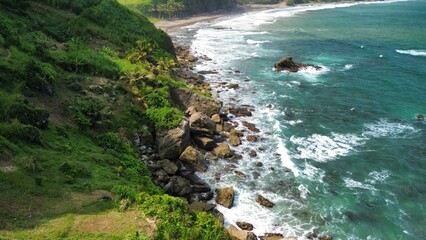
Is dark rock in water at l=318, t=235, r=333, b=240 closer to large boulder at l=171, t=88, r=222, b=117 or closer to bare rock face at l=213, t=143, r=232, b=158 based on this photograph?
bare rock face at l=213, t=143, r=232, b=158

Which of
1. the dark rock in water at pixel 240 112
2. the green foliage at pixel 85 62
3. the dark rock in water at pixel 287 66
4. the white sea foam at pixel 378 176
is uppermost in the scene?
the green foliage at pixel 85 62

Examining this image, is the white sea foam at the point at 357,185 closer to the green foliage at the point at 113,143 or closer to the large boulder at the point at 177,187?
the large boulder at the point at 177,187

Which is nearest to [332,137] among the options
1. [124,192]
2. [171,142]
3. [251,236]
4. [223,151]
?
[223,151]

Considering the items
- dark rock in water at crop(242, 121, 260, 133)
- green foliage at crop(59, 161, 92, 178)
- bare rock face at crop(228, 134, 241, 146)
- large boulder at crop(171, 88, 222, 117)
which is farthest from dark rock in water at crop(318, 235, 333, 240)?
large boulder at crop(171, 88, 222, 117)

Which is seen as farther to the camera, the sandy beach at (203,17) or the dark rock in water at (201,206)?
the sandy beach at (203,17)

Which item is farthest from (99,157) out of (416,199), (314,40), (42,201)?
(314,40)

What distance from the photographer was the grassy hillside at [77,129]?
20.5 metres

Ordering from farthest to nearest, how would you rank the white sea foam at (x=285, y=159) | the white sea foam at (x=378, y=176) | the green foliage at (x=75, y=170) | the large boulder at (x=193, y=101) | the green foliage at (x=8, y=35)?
1. the large boulder at (x=193, y=101)
2. the white sea foam at (x=285, y=159)
3. the white sea foam at (x=378, y=176)
4. the green foliage at (x=8, y=35)
5. the green foliage at (x=75, y=170)

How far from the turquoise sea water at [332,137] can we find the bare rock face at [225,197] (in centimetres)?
61

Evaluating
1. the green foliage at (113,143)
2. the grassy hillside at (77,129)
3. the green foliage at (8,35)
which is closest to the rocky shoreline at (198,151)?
the grassy hillside at (77,129)

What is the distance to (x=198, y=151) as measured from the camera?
39.0 metres

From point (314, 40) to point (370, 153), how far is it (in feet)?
218

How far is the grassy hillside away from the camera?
20484 millimetres

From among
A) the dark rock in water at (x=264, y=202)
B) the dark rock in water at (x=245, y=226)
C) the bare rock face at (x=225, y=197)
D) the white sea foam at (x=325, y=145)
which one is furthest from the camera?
the white sea foam at (x=325, y=145)
